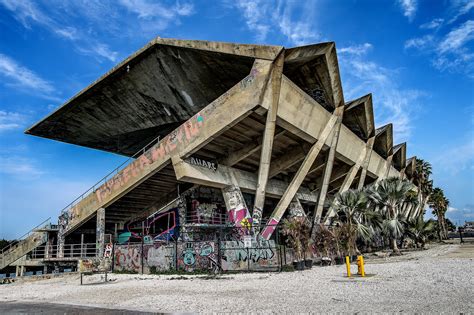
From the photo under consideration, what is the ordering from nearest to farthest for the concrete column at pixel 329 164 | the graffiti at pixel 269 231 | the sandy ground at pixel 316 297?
1. the sandy ground at pixel 316 297
2. the graffiti at pixel 269 231
3. the concrete column at pixel 329 164

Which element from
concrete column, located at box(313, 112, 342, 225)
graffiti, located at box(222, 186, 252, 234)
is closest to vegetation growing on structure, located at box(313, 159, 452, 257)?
concrete column, located at box(313, 112, 342, 225)

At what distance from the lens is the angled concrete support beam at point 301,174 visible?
1129 inches

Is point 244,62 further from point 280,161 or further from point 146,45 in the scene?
point 280,161

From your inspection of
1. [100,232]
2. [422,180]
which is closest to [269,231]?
[100,232]

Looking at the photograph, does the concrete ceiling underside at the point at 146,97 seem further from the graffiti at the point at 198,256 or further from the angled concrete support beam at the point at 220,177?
the graffiti at the point at 198,256

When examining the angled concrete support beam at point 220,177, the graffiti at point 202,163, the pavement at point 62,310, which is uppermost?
the graffiti at point 202,163

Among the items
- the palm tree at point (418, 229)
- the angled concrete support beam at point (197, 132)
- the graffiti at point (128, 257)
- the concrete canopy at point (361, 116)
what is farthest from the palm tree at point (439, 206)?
the graffiti at point (128, 257)

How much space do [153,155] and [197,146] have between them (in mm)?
4015

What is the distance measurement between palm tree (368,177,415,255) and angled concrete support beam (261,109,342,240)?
6711mm

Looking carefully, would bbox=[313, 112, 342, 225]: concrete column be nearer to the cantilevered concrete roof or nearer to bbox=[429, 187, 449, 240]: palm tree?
the cantilevered concrete roof

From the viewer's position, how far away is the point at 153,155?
26.6 metres

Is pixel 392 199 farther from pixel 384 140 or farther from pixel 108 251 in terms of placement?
pixel 108 251

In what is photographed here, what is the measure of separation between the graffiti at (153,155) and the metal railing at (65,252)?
230 inches

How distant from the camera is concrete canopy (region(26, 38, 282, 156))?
26062mm
